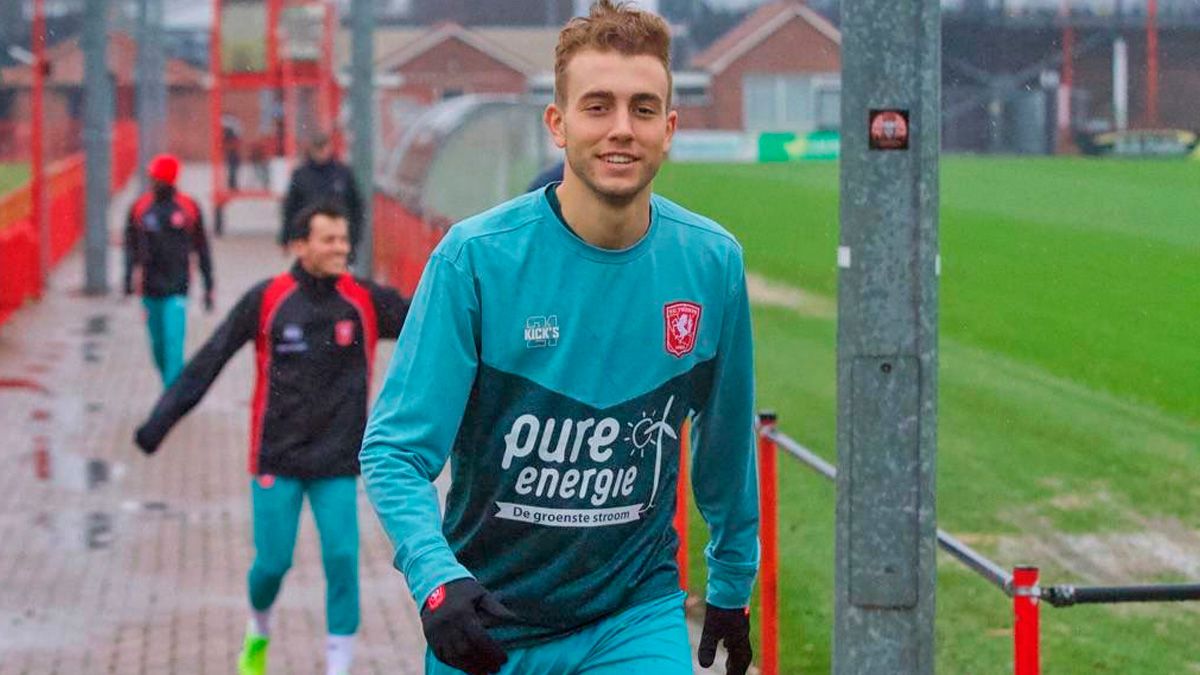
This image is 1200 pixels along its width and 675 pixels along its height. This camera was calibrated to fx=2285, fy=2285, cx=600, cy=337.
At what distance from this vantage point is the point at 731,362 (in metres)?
4.31

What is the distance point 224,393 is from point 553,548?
13.2 m

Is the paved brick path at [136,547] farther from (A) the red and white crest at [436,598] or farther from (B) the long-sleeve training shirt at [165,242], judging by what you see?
(A) the red and white crest at [436,598]

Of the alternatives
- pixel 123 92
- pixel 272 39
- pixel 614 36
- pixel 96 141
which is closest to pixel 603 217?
pixel 614 36

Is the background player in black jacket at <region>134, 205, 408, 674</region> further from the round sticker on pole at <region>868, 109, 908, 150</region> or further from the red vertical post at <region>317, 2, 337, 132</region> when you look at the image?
the red vertical post at <region>317, 2, 337, 132</region>

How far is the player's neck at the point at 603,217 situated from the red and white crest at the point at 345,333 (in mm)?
3972

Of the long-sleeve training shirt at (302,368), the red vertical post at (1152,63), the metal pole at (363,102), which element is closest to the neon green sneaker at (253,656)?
the long-sleeve training shirt at (302,368)

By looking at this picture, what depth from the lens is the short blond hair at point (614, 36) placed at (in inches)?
158

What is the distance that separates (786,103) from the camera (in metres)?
35.7

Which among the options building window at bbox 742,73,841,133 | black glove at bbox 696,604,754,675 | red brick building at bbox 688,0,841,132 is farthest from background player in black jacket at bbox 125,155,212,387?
building window at bbox 742,73,841,133

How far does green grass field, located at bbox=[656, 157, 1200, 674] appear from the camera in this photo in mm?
9086

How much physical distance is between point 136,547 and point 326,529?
3212 millimetres

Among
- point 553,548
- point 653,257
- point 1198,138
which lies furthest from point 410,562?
point 1198,138

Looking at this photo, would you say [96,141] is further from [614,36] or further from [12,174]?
[12,174]

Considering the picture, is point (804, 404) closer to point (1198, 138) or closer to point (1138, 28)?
point (1138, 28)
